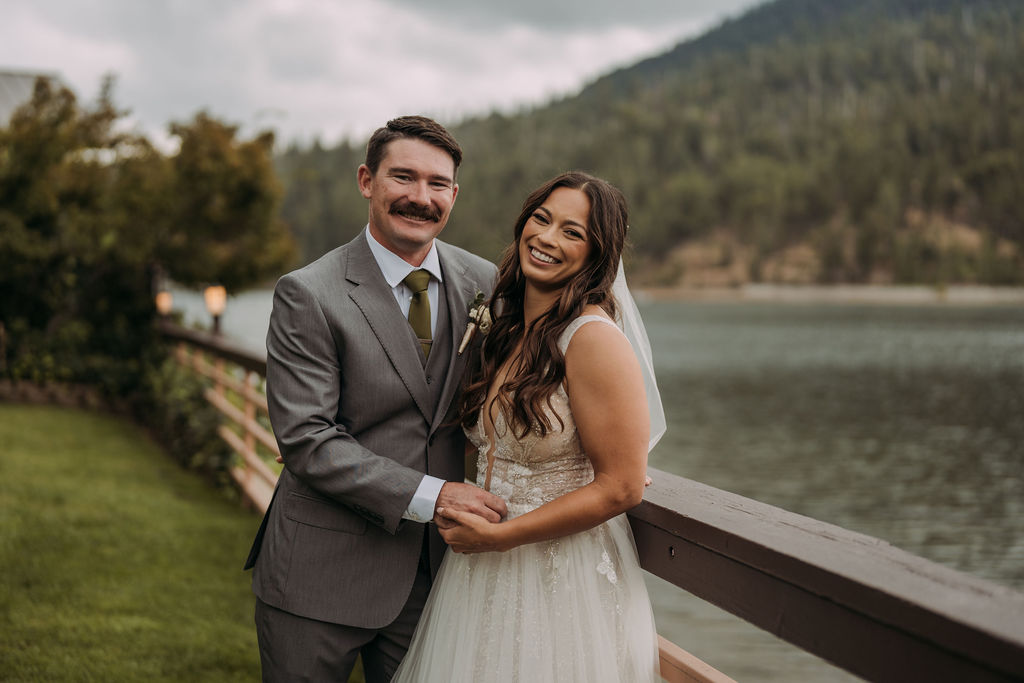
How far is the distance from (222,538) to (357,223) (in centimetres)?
10702

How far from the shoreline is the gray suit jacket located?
111 m

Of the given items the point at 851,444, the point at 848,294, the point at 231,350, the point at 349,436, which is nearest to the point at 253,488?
the point at 231,350

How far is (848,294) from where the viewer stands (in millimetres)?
110938

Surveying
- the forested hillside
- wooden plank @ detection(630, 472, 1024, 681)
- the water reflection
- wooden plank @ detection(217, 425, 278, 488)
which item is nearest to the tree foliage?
wooden plank @ detection(217, 425, 278, 488)

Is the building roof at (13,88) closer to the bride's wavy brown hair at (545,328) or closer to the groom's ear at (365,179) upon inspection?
the groom's ear at (365,179)

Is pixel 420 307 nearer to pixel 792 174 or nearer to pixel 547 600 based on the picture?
pixel 547 600

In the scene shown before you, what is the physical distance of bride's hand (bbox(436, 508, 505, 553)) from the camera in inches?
80.0

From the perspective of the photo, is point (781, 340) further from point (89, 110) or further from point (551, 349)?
point (551, 349)

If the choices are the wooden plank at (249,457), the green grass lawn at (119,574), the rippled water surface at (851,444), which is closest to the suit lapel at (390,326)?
the green grass lawn at (119,574)

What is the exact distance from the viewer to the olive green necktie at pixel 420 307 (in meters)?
2.41

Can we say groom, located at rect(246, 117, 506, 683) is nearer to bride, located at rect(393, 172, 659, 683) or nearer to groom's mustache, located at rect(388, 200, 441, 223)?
groom's mustache, located at rect(388, 200, 441, 223)

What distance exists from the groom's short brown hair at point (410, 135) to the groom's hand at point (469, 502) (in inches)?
34.2

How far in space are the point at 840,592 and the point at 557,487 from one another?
784 mm

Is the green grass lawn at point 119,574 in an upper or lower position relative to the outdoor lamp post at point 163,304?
lower
